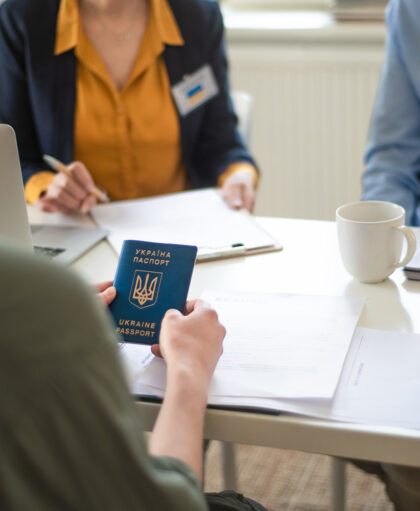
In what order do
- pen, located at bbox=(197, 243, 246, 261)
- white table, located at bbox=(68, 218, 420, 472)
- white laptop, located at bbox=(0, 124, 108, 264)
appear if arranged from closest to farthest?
white table, located at bbox=(68, 218, 420, 472) < white laptop, located at bbox=(0, 124, 108, 264) < pen, located at bbox=(197, 243, 246, 261)

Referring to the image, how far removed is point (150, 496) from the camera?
0.48 meters

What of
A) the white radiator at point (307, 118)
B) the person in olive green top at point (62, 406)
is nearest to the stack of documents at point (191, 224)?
the person in olive green top at point (62, 406)

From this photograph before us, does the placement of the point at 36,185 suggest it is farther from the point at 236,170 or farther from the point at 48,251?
the point at 236,170

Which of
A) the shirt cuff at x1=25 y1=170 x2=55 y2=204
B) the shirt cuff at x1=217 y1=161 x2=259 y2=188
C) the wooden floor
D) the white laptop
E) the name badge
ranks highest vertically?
the white laptop

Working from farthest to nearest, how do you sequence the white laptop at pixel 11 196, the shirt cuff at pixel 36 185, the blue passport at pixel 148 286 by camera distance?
the shirt cuff at pixel 36 185, the white laptop at pixel 11 196, the blue passport at pixel 148 286

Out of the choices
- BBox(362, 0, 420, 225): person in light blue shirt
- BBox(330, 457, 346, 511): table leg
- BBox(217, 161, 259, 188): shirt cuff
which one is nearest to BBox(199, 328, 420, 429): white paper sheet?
BBox(330, 457, 346, 511): table leg

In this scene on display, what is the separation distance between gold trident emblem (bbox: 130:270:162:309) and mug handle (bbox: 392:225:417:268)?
372 mm

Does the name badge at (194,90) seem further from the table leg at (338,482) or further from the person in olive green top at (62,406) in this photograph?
the person in olive green top at (62,406)

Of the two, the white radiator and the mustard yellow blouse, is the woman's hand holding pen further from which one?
the white radiator

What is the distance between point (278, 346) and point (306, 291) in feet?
0.61

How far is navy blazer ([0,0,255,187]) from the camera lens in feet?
5.64

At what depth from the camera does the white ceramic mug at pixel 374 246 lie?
3.51 feet

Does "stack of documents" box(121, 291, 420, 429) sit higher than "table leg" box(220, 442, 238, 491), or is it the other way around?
"stack of documents" box(121, 291, 420, 429)

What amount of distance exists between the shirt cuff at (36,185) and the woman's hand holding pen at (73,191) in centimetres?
9
